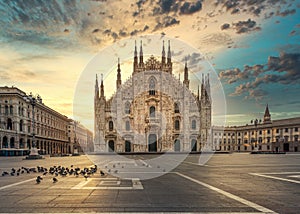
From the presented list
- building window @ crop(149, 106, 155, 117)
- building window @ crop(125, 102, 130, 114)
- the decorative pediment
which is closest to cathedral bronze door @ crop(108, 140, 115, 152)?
building window @ crop(125, 102, 130, 114)

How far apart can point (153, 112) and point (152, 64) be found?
36.9ft

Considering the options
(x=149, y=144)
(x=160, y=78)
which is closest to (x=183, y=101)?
(x=160, y=78)

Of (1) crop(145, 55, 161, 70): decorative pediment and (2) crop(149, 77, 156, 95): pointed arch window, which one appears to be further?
(1) crop(145, 55, 161, 70): decorative pediment

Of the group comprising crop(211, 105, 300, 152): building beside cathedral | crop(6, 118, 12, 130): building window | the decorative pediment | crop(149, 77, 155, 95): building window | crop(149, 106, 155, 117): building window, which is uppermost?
the decorative pediment

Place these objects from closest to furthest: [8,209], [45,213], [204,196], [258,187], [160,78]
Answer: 1. [45,213]
2. [8,209]
3. [204,196]
4. [258,187]
5. [160,78]

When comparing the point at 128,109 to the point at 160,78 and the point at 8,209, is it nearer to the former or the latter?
the point at 160,78

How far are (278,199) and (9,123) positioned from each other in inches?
2444

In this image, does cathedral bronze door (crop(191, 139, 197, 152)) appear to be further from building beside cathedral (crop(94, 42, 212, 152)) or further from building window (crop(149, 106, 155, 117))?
building window (crop(149, 106, 155, 117))

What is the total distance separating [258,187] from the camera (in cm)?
1002

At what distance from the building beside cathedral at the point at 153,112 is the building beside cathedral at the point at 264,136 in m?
13.0

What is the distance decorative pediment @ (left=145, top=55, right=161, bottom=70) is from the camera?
6485cm

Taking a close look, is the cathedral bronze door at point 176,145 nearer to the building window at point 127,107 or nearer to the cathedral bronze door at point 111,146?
the building window at point 127,107

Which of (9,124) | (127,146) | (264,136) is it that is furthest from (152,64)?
(264,136)

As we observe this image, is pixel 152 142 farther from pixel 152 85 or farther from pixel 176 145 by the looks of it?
pixel 152 85
